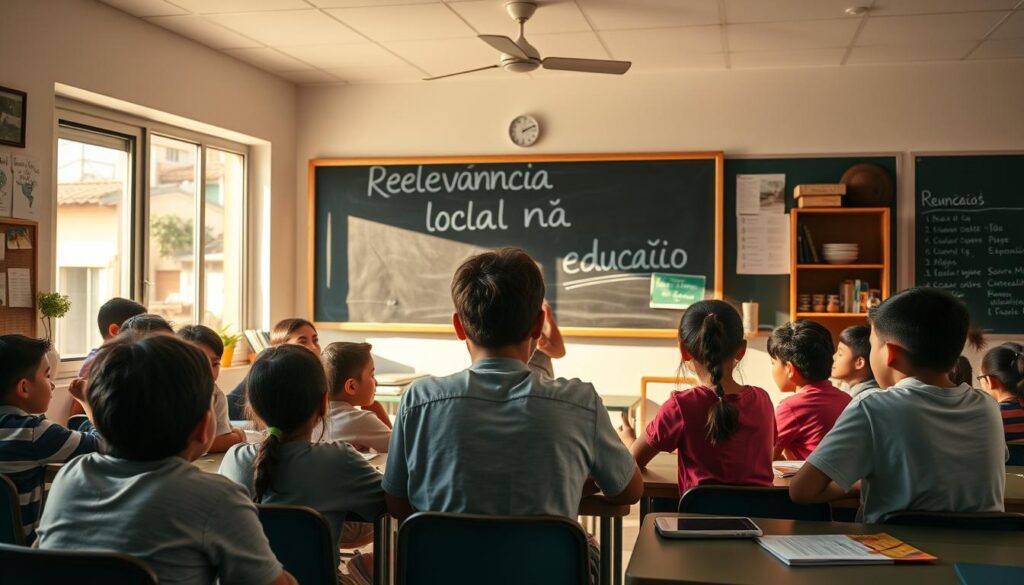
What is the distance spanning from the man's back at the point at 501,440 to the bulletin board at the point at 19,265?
2.73 m

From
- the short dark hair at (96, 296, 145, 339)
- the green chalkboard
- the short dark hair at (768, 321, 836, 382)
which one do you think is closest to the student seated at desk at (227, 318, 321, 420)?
the short dark hair at (96, 296, 145, 339)

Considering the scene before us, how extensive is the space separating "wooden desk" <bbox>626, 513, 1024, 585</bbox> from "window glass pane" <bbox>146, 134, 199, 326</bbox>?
406cm

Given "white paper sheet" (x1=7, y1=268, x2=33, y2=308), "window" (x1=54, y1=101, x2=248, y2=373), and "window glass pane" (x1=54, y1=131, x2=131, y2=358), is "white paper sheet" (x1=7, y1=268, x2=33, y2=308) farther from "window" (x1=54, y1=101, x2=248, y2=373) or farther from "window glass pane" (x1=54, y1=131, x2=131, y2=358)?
"window glass pane" (x1=54, y1=131, x2=131, y2=358)

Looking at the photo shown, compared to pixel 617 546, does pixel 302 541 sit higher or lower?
higher

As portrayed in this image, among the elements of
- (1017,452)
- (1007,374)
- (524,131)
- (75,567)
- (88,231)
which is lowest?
(1017,452)

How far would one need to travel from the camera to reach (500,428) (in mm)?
1732

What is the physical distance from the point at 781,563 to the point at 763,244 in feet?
13.6

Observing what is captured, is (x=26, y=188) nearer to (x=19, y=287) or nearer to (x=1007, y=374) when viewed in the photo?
(x=19, y=287)

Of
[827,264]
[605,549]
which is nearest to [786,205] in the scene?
[827,264]

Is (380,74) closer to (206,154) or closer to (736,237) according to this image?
(206,154)

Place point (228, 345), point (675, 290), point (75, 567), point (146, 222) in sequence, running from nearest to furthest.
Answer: point (75, 567), point (146, 222), point (228, 345), point (675, 290)

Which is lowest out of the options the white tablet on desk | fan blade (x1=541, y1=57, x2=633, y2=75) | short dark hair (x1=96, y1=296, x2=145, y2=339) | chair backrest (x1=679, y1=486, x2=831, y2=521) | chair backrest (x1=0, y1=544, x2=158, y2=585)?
chair backrest (x1=679, y1=486, x2=831, y2=521)

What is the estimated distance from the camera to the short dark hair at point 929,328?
201cm

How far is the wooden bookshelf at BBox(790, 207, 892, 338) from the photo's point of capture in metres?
5.29
